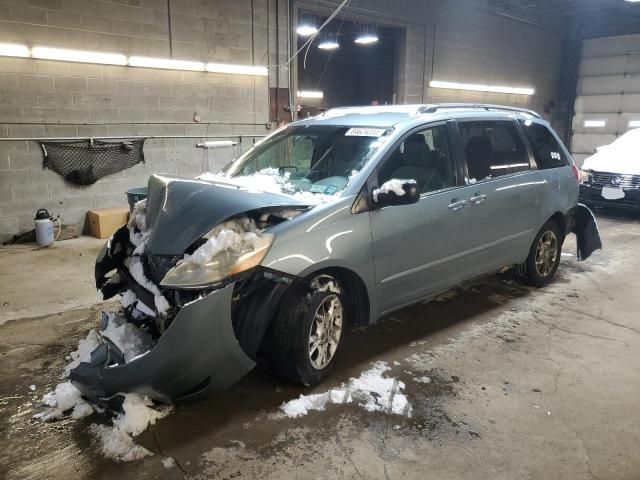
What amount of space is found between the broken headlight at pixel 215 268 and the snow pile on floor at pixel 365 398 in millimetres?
873

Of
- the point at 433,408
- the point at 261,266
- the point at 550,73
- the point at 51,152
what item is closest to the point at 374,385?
the point at 433,408

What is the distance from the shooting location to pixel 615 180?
326 inches

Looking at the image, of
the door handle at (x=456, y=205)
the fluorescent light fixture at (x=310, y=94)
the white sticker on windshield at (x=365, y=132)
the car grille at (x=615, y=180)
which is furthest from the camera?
the fluorescent light fixture at (x=310, y=94)

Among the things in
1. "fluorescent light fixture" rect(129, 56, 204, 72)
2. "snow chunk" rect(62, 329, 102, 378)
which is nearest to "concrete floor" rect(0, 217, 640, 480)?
"snow chunk" rect(62, 329, 102, 378)

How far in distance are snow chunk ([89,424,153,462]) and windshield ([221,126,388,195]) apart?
1717 mm

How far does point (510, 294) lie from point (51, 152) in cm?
614

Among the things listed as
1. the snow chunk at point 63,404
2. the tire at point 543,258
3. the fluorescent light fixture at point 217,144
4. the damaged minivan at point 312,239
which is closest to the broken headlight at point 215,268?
the damaged minivan at point 312,239

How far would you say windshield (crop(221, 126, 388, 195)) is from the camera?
10.8ft

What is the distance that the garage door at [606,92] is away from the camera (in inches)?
560

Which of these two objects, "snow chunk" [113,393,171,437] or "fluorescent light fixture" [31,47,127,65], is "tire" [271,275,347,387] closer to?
"snow chunk" [113,393,171,437]

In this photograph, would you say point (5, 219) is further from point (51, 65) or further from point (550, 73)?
point (550, 73)

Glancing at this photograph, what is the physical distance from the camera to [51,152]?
675cm

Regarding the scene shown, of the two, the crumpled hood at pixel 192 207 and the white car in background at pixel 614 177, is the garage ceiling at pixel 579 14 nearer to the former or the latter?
the white car in background at pixel 614 177

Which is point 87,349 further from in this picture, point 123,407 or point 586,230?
point 586,230
